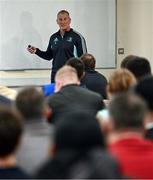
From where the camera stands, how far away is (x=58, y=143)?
1628 mm

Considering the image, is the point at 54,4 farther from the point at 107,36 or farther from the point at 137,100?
the point at 137,100

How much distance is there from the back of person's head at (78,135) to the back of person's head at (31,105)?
2.83ft

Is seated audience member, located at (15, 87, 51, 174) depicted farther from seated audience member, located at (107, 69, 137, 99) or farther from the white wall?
the white wall

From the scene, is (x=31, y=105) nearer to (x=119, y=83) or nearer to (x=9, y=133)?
(x=9, y=133)

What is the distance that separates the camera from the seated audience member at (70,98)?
354 centimetres

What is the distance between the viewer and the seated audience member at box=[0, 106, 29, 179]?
1.92 meters

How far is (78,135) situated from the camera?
1600mm

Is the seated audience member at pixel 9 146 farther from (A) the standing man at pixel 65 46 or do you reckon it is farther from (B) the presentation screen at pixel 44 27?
(B) the presentation screen at pixel 44 27

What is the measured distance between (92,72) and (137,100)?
3119 millimetres

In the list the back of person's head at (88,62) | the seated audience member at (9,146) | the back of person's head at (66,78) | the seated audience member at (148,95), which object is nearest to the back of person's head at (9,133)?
the seated audience member at (9,146)

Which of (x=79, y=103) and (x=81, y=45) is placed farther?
(x=81, y=45)

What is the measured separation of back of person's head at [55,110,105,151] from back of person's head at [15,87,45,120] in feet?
2.83

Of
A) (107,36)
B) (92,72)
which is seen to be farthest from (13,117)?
(107,36)

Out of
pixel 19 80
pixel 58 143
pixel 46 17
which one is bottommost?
pixel 19 80
